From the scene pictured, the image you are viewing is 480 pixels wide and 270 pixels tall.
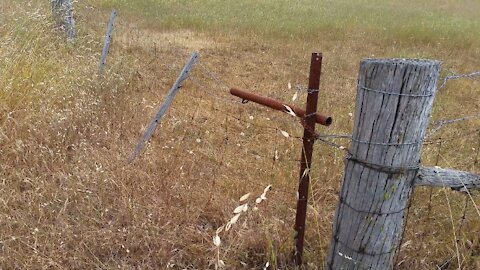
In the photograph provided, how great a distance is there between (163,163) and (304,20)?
28.8 ft

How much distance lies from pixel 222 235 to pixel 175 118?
2.15 m

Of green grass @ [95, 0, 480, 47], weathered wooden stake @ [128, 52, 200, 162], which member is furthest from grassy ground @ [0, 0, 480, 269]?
green grass @ [95, 0, 480, 47]

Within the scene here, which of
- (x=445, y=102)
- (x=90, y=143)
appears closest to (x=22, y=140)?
(x=90, y=143)

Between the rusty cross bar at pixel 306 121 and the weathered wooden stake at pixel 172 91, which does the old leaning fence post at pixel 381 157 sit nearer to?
the rusty cross bar at pixel 306 121

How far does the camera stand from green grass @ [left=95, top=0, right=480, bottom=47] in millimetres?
9945

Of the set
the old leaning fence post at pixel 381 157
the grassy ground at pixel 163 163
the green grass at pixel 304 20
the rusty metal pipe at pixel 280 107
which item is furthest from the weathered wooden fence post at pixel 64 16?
the old leaning fence post at pixel 381 157

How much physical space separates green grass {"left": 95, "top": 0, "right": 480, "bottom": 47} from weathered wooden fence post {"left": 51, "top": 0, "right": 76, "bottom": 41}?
335cm

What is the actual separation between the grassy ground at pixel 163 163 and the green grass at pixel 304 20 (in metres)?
2.11

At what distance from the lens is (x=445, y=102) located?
20.5 feet

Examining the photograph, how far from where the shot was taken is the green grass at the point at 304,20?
9.95 metres

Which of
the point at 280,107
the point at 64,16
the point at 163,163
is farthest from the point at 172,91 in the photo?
the point at 64,16

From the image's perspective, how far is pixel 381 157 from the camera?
1717mm

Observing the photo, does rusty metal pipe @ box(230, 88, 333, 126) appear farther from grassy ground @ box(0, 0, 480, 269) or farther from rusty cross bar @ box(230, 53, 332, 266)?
grassy ground @ box(0, 0, 480, 269)

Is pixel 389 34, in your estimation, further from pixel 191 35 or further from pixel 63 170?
pixel 63 170
